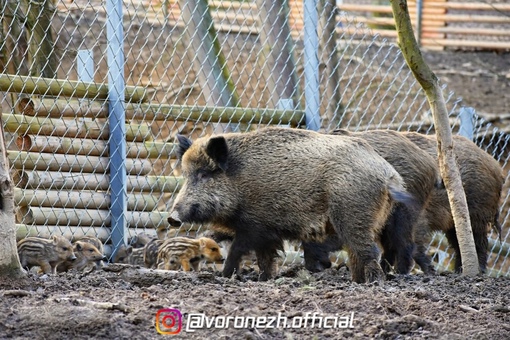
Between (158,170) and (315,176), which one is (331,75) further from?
(158,170)

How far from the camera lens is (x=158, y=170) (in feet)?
45.1

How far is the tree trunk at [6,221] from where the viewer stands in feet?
15.7

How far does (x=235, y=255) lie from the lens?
666 cm

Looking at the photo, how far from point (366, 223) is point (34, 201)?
2726 mm

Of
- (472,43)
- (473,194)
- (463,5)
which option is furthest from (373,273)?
(463,5)

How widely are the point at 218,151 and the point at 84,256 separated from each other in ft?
4.46

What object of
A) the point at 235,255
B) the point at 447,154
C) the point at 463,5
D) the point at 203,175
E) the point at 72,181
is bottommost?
the point at 235,255

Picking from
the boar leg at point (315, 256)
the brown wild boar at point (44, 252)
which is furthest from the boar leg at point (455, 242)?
the brown wild boar at point (44, 252)

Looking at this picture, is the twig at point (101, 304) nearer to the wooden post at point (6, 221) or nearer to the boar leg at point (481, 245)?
the wooden post at point (6, 221)

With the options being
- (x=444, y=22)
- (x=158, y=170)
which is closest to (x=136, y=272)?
(x=158, y=170)

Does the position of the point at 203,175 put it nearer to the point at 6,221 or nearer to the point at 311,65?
the point at 311,65

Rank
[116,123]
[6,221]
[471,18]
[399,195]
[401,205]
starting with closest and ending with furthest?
[6,221]
[399,195]
[401,205]
[116,123]
[471,18]

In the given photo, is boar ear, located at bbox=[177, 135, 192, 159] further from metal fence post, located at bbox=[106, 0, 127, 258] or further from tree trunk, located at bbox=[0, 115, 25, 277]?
tree trunk, located at bbox=[0, 115, 25, 277]

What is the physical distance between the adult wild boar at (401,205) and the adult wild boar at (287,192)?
0.46m
